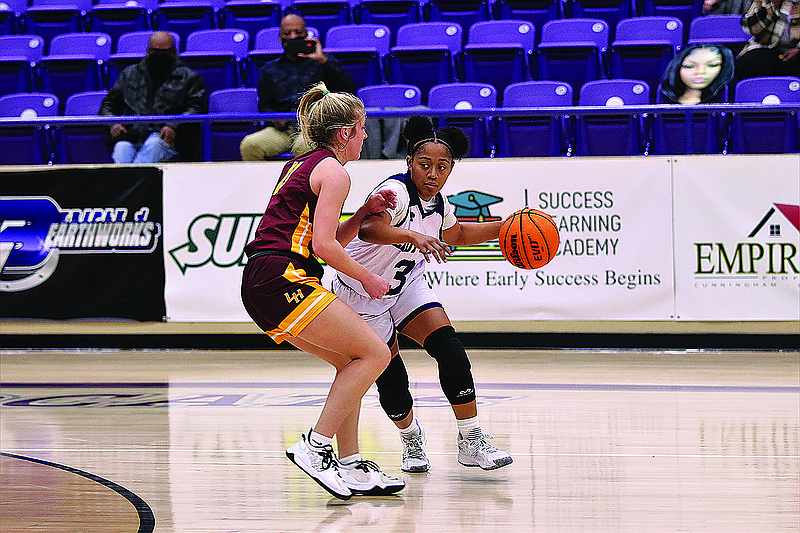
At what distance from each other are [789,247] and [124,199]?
5580 mm

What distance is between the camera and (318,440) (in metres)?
3.54

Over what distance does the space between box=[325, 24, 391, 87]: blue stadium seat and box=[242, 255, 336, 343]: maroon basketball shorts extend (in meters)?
6.11

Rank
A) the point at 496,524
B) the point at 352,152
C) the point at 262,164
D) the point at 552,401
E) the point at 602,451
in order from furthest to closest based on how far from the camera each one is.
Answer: the point at 262,164 → the point at 552,401 → the point at 602,451 → the point at 352,152 → the point at 496,524

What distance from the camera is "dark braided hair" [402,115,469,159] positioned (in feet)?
13.1

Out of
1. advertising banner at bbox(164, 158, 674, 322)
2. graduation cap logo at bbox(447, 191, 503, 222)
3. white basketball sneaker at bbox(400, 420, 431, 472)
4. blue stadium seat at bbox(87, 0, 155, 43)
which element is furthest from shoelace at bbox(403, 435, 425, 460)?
blue stadium seat at bbox(87, 0, 155, 43)

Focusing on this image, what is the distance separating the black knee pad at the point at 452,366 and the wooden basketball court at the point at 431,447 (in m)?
0.36

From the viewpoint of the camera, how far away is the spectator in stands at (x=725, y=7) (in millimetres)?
9633

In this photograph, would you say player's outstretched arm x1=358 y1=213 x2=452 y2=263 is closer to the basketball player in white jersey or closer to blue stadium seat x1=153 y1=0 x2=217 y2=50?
the basketball player in white jersey

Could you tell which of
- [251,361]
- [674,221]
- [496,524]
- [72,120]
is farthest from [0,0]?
[496,524]

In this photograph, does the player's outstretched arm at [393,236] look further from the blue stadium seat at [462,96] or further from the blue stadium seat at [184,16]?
the blue stadium seat at [184,16]

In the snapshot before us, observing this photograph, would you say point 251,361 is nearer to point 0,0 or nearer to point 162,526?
point 162,526

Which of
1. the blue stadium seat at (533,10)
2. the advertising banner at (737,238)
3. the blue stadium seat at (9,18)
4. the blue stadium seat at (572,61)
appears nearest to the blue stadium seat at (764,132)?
the advertising banner at (737,238)

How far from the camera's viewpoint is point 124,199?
8156mm

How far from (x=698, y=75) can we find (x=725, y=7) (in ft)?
6.57
